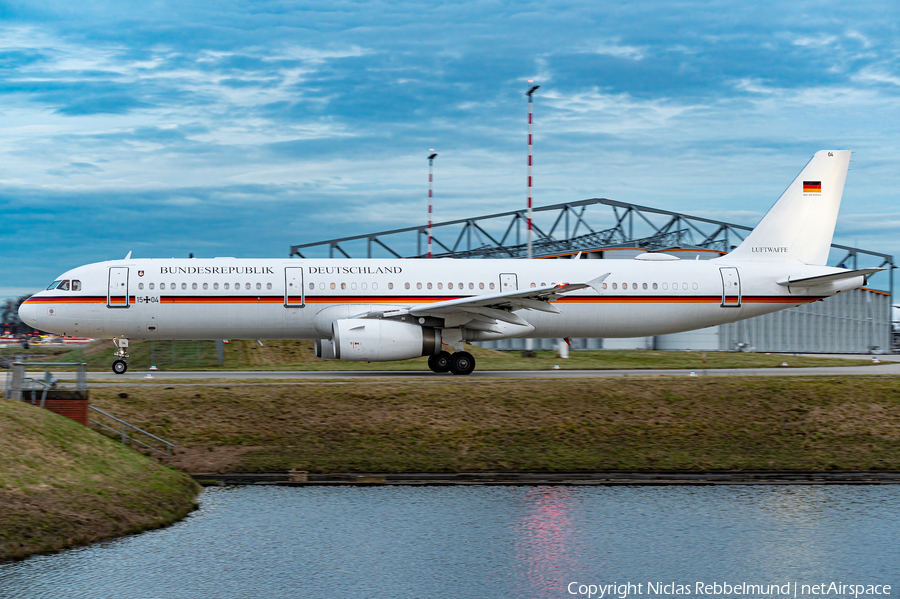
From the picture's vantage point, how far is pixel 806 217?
4106 centimetres

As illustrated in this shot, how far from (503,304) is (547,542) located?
627 inches

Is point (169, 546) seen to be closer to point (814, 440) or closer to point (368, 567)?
point (368, 567)

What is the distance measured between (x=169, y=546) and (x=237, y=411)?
32.2 ft

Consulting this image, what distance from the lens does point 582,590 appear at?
16.9 meters

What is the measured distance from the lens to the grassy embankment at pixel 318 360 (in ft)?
145

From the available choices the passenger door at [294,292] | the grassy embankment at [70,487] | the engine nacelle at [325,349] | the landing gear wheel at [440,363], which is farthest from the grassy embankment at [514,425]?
the passenger door at [294,292]

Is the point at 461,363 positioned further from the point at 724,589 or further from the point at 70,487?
the point at 724,589

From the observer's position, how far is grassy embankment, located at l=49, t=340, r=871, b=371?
44.1 metres

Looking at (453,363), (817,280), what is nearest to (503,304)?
(453,363)

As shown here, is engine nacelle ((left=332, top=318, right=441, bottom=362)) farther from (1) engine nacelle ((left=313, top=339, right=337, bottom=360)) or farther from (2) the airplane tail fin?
(2) the airplane tail fin

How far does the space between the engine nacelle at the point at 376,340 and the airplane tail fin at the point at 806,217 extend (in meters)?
16.7

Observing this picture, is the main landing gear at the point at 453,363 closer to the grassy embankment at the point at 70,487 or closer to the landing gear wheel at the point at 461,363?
the landing gear wheel at the point at 461,363

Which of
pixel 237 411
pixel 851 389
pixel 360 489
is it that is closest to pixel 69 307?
pixel 237 411

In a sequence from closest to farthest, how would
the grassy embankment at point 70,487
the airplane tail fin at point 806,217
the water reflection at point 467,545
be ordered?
1. the water reflection at point 467,545
2. the grassy embankment at point 70,487
3. the airplane tail fin at point 806,217
